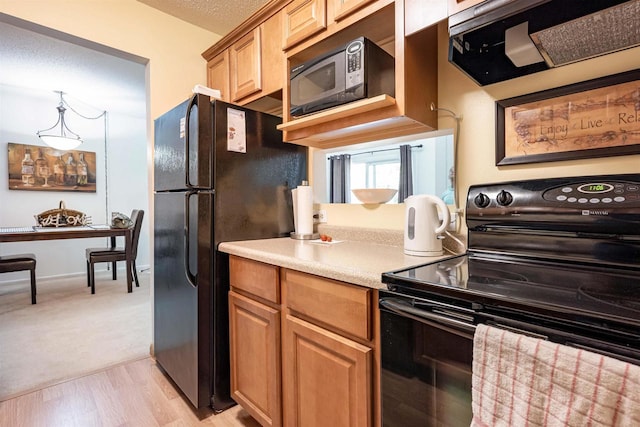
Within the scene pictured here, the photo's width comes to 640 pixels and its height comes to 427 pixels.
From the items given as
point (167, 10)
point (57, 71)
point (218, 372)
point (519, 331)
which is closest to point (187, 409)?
point (218, 372)

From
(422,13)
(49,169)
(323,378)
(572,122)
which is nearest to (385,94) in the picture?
(422,13)

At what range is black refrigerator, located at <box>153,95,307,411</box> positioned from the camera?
5.29ft

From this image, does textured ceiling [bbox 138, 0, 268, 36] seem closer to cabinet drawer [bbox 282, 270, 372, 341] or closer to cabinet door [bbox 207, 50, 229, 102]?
cabinet door [bbox 207, 50, 229, 102]

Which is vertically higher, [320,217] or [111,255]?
[320,217]

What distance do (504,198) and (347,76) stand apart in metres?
0.78

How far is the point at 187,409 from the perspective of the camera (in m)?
1.71

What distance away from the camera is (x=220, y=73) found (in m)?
2.26

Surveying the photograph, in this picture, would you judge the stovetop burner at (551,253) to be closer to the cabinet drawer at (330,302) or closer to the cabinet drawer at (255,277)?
the cabinet drawer at (330,302)

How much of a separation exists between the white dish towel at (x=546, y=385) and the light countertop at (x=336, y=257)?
33cm

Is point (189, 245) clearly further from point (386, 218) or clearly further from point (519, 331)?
point (519, 331)

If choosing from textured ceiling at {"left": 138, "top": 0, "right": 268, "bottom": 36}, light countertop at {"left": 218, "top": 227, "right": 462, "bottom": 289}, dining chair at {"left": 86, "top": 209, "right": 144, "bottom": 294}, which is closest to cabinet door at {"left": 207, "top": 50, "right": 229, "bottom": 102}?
textured ceiling at {"left": 138, "top": 0, "right": 268, "bottom": 36}

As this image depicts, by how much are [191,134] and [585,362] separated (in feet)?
5.57

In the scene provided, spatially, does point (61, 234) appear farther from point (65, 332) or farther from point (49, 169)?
point (49, 169)

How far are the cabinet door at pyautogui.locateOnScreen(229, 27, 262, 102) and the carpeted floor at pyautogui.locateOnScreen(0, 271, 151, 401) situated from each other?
200 cm
